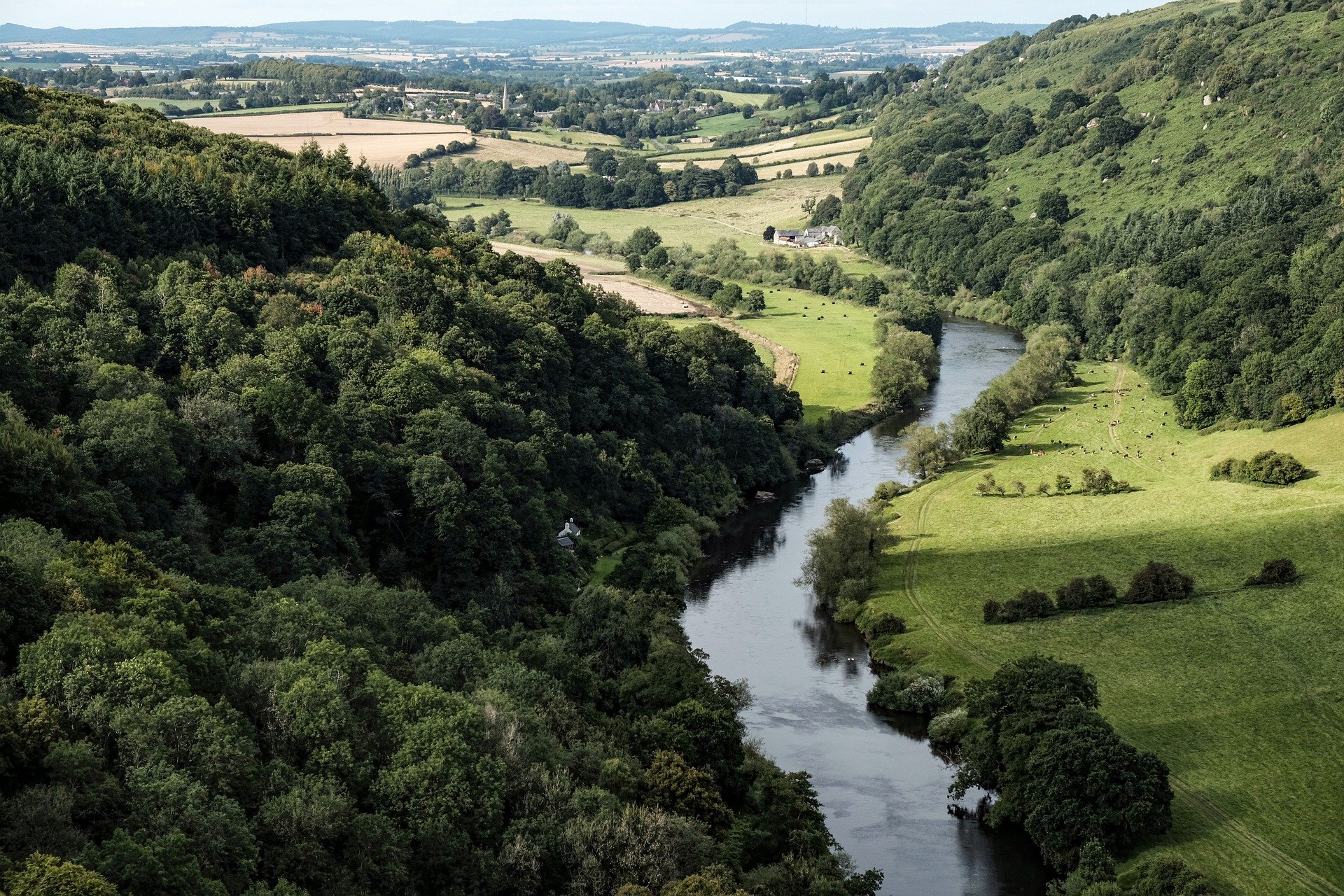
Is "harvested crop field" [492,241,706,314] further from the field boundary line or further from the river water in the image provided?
the field boundary line

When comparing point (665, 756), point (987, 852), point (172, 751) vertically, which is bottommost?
point (987, 852)

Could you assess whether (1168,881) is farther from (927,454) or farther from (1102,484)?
(927,454)

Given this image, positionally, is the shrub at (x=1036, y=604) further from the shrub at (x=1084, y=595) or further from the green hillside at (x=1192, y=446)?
the green hillside at (x=1192, y=446)

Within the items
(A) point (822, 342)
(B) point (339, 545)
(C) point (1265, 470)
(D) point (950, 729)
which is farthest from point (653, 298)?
(D) point (950, 729)

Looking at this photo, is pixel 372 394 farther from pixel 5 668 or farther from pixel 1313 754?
pixel 1313 754

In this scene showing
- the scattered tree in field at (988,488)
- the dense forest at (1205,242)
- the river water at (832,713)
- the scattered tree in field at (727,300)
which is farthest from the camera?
the scattered tree in field at (727,300)

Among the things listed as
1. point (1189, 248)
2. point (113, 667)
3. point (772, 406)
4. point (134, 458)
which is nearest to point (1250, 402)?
point (772, 406)

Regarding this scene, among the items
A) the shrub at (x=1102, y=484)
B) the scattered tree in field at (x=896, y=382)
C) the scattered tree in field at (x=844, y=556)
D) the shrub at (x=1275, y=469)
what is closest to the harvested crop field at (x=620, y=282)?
the scattered tree in field at (x=896, y=382)
